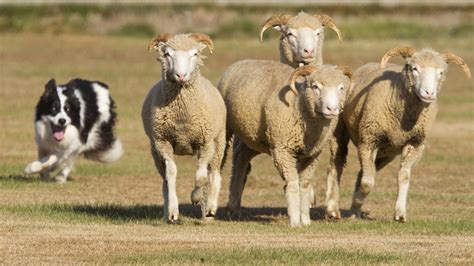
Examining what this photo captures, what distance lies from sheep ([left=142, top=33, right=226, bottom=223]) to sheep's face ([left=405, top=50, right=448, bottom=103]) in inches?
93.3

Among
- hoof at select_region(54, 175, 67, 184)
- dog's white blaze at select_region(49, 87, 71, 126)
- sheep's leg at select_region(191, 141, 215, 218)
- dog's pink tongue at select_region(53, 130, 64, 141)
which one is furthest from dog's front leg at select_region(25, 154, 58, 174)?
sheep's leg at select_region(191, 141, 215, 218)

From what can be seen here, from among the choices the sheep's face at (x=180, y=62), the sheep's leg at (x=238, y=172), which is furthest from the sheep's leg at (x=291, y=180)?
the sheep's leg at (x=238, y=172)

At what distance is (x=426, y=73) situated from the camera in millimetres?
15516

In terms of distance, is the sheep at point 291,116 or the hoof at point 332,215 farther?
the hoof at point 332,215

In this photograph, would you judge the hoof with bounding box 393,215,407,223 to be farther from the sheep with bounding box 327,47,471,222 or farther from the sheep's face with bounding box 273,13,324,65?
the sheep's face with bounding box 273,13,324,65

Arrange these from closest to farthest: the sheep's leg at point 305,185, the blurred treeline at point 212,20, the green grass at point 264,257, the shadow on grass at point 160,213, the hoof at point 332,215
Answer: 1. the green grass at point 264,257
2. the sheep's leg at point 305,185
3. the shadow on grass at point 160,213
4. the hoof at point 332,215
5. the blurred treeline at point 212,20

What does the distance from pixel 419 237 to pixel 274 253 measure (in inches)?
90.7

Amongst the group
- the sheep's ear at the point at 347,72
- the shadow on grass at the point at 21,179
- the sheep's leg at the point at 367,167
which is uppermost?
the sheep's ear at the point at 347,72

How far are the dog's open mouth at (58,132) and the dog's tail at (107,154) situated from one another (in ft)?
3.71

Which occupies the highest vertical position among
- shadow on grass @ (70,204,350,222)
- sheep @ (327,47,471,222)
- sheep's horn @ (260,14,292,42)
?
sheep's horn @ (260,14,292,42)

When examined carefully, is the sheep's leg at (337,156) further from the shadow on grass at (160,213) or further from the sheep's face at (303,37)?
the sheep's face at (303,37)

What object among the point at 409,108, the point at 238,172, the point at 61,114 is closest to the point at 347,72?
the point at 409,108

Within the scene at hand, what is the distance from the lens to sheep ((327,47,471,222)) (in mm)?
15633

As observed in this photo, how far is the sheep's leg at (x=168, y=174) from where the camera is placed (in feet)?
48.9
